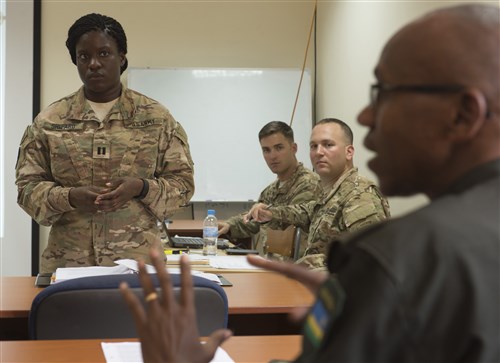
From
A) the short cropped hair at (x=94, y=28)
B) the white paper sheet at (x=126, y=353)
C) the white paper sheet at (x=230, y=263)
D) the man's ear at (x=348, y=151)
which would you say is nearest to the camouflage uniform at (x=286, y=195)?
the man's ear at (x=348, y=151)

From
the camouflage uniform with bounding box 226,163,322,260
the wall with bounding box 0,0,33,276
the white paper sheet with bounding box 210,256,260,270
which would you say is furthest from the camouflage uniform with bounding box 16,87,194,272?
the wall with bounding box 0,0,33,276

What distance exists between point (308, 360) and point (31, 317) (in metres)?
1.08

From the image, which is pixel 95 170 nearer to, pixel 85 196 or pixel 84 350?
pixel 85 196

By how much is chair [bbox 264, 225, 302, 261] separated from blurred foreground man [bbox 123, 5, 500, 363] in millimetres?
2879

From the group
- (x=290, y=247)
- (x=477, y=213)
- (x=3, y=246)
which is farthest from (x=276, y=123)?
(x=477, y=213)

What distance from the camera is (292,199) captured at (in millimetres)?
3926

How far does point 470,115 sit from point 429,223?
0.39 feet

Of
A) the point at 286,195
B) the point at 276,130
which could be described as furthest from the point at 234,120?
the point at 286,195

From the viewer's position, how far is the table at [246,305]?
72.2 inches

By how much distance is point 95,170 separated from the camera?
2.15 m

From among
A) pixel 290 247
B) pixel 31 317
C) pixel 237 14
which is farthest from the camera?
pixel 237 14

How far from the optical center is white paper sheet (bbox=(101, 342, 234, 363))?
130cm

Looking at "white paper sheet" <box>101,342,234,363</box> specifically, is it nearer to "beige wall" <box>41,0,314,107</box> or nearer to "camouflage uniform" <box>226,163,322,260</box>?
"camouflage uniform" <box>226,163,322,260</box>

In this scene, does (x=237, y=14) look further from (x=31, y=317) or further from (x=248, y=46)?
(x=31, y=317)
